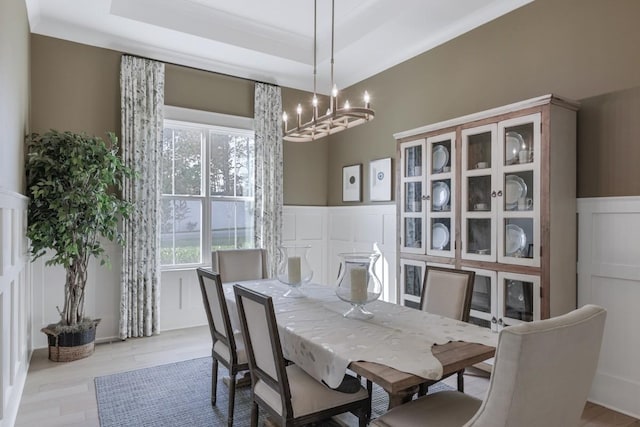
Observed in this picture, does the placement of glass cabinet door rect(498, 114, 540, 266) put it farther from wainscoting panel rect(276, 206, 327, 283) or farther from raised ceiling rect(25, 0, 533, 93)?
wainscoting panel rect(276, 206, 327, 283)

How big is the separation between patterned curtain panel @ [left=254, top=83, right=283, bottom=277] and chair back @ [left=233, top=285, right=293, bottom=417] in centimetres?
285

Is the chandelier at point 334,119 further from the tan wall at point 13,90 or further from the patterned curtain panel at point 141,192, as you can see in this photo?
the patterned curtain panel at point 141,192

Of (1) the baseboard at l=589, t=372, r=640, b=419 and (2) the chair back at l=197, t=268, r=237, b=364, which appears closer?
(2) the chair back at l=197, t=268, r=237, b=364

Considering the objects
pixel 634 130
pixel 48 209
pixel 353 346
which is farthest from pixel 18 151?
pixel 634 130

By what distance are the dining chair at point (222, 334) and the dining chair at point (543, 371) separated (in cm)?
151

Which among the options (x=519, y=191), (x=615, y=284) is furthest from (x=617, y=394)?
(x=519, y=191)

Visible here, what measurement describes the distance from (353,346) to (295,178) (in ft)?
12.7

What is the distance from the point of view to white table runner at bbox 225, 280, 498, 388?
5.32 ft

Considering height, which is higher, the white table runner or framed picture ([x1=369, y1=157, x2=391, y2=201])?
framed picture ([x1=369, y1=157, x2=391, y2=201])

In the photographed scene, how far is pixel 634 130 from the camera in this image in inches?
104

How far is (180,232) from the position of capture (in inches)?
183

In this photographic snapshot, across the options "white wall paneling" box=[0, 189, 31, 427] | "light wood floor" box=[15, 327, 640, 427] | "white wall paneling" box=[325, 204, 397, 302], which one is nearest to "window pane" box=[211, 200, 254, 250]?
"light wood floor" box=[15, 327, 640, 427]

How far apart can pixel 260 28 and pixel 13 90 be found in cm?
247

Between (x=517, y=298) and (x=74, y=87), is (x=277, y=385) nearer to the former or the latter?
(x=517, y=298)
